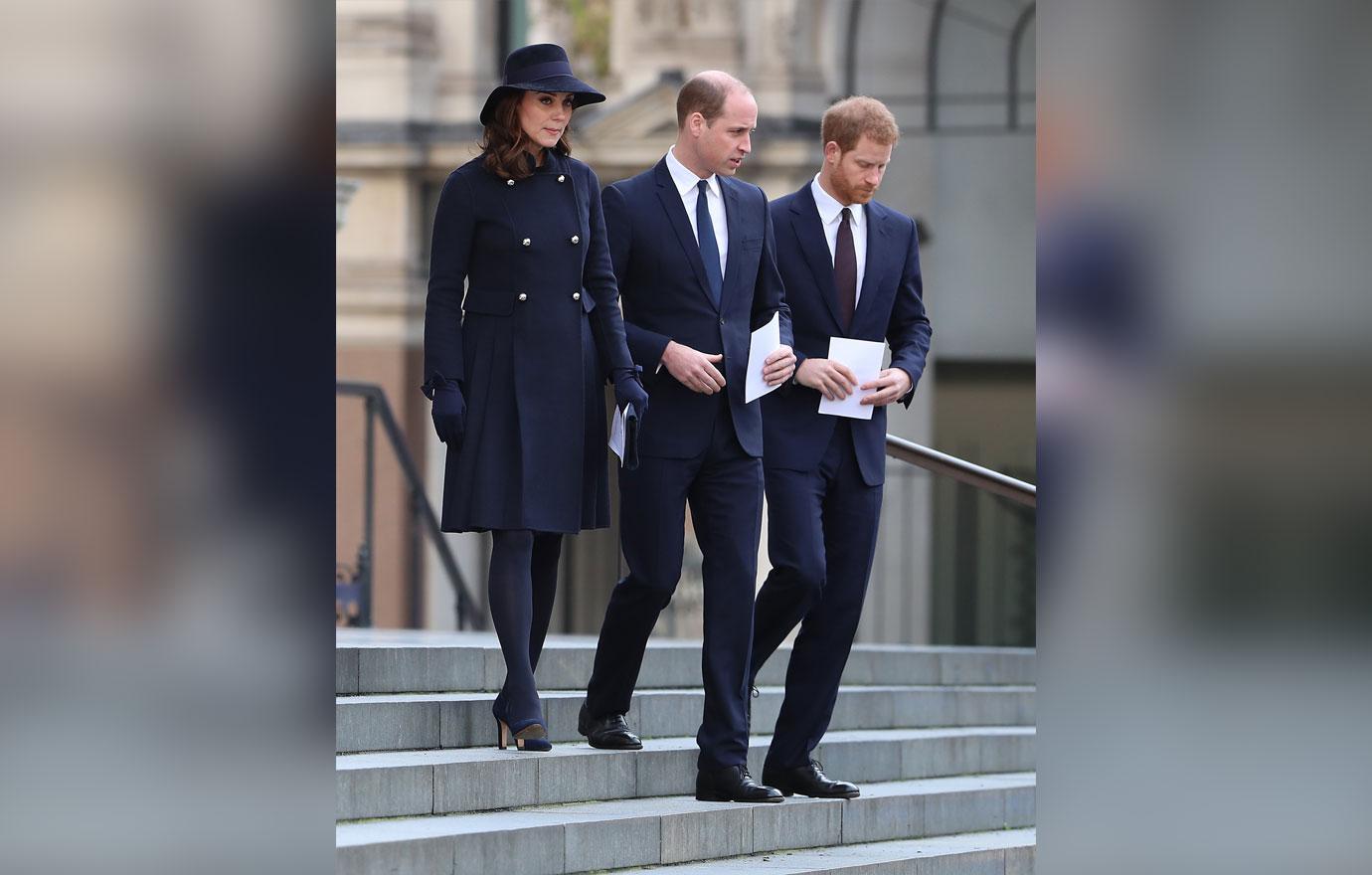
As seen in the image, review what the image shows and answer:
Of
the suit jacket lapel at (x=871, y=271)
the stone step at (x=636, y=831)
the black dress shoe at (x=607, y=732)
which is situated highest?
the suit jacket lapel at (x=871, y=271)

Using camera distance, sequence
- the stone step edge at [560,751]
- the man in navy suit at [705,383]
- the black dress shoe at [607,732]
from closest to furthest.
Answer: the stone step edge at [560,751]
the man in navy suit at [705,383]
the black dress shoe at [607,732]

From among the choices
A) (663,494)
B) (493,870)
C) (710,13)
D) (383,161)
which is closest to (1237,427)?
(493,870)

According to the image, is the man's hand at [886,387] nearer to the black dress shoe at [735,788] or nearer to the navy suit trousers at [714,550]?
the navy suit trousers at [714,550]

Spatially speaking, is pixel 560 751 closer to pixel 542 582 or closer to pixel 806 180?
pixel 542 582

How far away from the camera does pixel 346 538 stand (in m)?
15.7

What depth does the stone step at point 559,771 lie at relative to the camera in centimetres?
589

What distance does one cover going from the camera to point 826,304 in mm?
6820

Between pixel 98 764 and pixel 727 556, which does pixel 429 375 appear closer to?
pixel 727 556

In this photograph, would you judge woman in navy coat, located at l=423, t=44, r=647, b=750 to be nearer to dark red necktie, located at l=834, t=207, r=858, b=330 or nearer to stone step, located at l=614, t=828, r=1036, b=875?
stone step, located at l=614, t=828, r=1036, b=875

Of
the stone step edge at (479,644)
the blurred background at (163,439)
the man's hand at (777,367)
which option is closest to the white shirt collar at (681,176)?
the man's hand at (777,367)

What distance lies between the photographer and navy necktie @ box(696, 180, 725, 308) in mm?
6598

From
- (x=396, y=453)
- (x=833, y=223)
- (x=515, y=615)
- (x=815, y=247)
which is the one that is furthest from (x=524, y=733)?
(x=396, y=453)

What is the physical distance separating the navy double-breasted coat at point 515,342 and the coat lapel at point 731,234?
37cm

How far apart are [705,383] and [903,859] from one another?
1.47 m
